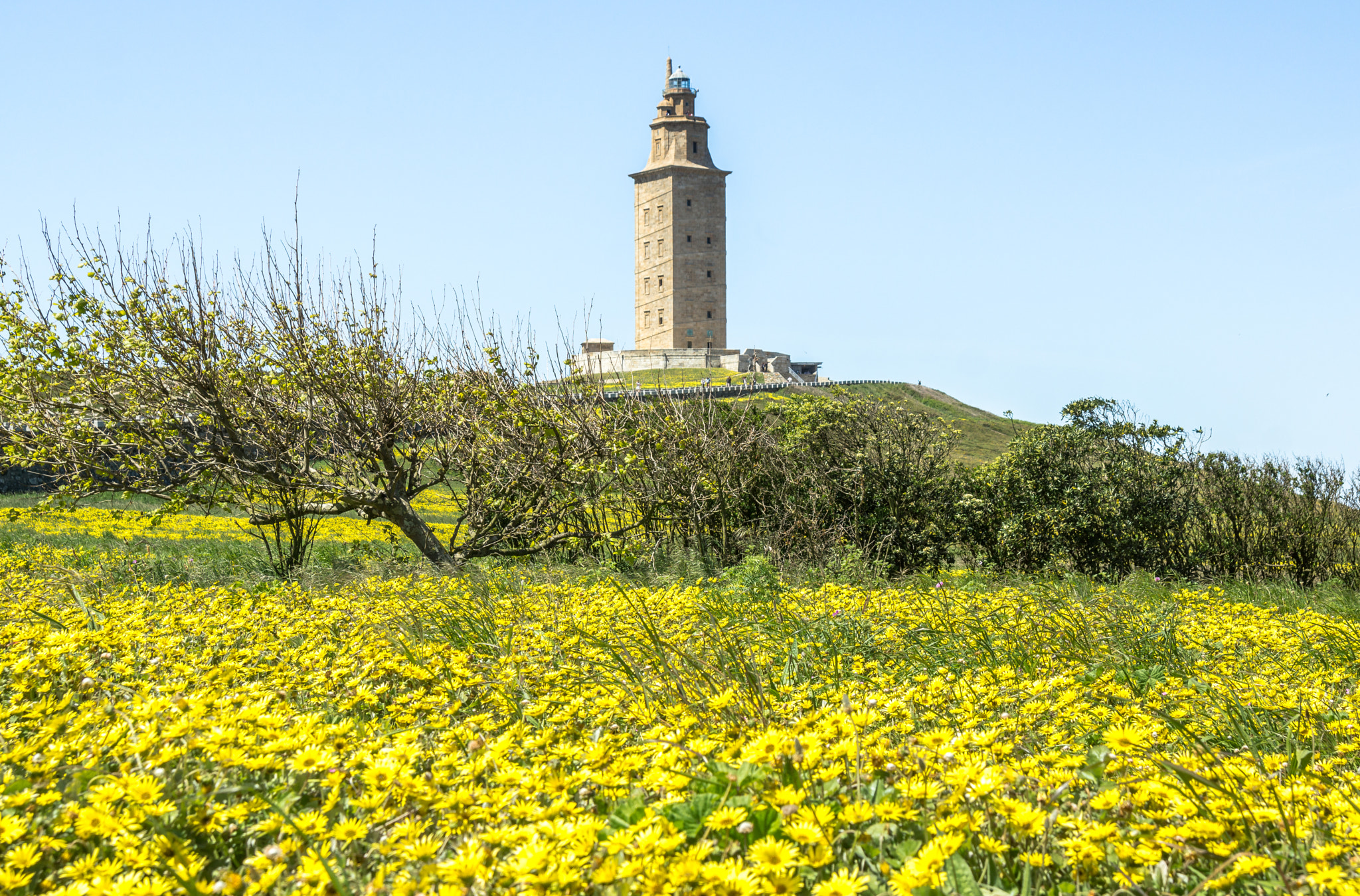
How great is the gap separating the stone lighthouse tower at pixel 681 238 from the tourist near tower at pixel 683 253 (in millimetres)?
55

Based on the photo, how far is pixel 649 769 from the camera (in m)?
2.44

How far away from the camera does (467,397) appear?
10.8 metres

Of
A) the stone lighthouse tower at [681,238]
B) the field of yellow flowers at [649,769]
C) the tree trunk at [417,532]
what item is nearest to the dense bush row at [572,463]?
the tree trunk at [417,532]

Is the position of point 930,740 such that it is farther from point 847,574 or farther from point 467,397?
point 467,397

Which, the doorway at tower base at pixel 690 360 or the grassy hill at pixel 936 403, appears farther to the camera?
the doorway at tower base at pixel 690 360

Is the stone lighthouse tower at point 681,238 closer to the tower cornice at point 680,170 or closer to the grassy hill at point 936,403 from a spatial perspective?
the tower cornice at point 680,170

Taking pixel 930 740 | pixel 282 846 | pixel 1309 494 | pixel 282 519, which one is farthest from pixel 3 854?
pixel 1309 494

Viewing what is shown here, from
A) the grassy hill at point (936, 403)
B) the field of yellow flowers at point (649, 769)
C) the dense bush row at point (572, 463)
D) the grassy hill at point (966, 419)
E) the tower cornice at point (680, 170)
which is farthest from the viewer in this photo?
the tower cornice at point (680, 170)

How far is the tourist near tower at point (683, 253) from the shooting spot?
7450cm

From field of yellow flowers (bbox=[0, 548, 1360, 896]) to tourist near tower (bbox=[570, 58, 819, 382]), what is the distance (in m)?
69.2

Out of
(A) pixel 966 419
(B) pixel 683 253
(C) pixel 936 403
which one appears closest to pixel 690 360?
(B) pixel 683 253

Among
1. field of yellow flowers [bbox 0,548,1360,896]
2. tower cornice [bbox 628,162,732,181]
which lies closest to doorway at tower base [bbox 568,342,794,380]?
tower cornice [bbox 628,162,732,181]

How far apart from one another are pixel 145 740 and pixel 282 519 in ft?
27.8

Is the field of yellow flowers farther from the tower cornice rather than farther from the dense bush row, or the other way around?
the tower cornice
